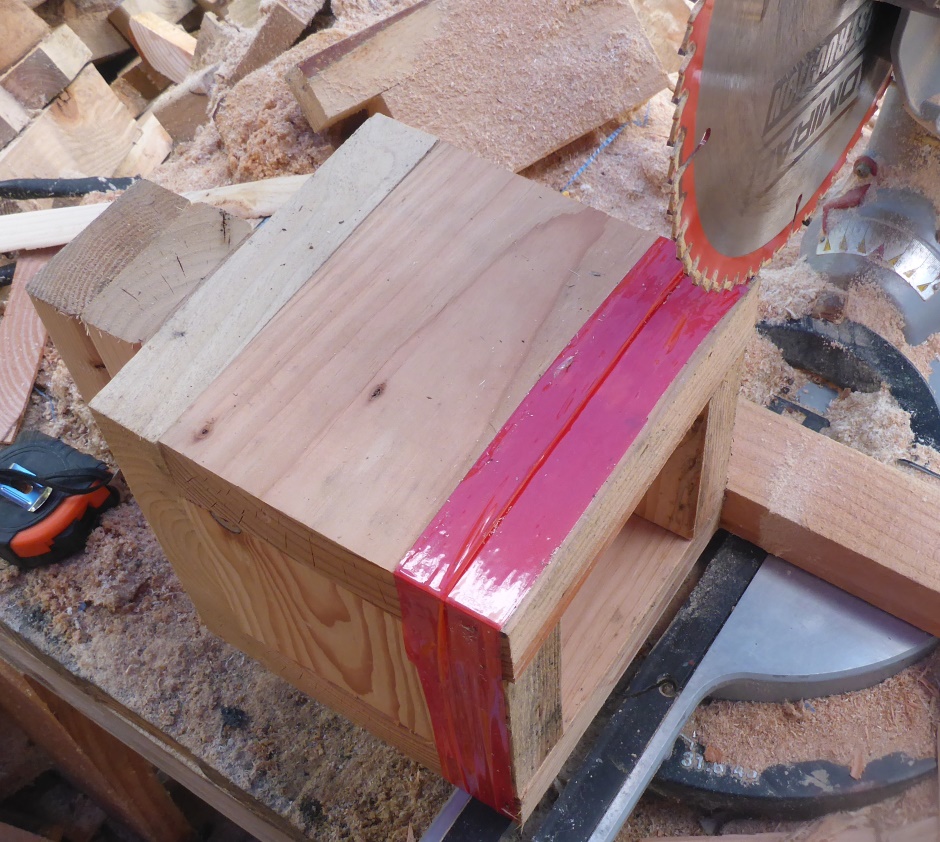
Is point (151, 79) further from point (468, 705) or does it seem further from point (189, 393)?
point (468, 705)

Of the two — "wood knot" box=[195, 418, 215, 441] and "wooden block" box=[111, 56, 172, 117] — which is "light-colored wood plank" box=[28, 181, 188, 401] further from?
"wooden block" box=[111, 56, 172, 117]

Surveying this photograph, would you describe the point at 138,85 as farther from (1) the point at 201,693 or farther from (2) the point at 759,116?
(2) the point at 759,116

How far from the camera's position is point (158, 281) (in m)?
1.04

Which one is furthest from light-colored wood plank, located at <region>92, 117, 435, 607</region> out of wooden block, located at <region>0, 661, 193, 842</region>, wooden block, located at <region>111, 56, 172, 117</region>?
wooden block, located at <region>111, 56, 172, 117</region>

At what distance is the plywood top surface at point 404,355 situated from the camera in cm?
82

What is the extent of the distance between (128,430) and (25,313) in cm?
113

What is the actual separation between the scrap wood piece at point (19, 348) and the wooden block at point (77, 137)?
1.41m

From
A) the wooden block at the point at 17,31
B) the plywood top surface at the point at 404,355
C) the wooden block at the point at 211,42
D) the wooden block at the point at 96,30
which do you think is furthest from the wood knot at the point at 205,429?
the wooden block at the point at 96,30

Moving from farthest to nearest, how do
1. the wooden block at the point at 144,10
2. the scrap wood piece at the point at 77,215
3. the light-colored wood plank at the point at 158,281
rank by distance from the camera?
1. the wooden block at the point at 144,10
2. the scrap wood piece at the point at 77,215
3. the light-colored wood plank at the point at 158,281

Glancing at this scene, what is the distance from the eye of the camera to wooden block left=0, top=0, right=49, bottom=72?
3.33 meters

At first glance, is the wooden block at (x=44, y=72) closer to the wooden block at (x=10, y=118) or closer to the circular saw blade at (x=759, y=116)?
the wooden block at (x=10, y=118)

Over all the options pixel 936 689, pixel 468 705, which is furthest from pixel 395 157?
pixel 936 689

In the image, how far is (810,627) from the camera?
1262mm

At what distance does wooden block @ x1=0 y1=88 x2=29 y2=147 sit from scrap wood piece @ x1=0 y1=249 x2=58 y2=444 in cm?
162
